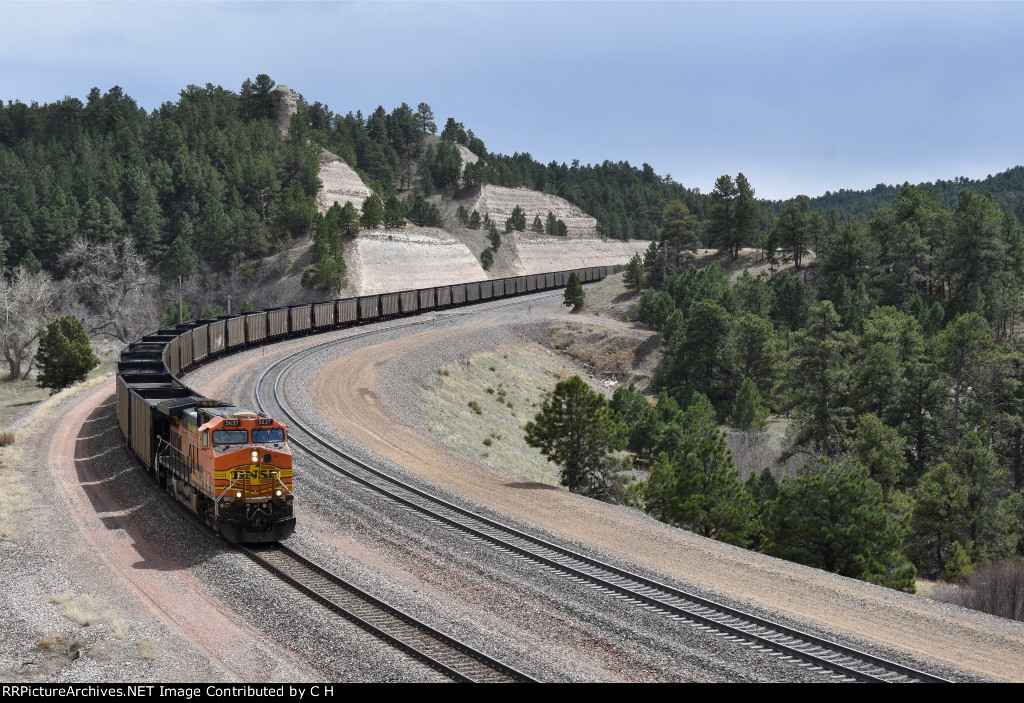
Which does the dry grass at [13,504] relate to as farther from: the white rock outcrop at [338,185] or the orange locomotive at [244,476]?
the white rock outcrop at [338,185]

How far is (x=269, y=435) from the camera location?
71.0 feet

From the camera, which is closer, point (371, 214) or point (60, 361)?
point (60, 361)

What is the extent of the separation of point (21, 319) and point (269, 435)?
67.0 meters

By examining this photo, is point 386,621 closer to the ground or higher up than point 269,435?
closer to the ground

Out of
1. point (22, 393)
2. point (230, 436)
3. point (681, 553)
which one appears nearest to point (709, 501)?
point (681, 553)

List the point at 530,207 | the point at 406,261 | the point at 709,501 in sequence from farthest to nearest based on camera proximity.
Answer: the point at 530,207, the point at 406,261, the point at 709,501

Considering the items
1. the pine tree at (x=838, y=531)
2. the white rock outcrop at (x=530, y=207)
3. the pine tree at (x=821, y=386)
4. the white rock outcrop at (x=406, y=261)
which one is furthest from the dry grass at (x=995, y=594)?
the white rock outcrop at (x=530, y=207)

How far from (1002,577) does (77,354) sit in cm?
5366

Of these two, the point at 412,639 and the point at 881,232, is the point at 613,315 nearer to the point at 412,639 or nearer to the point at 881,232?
the point at 881,232

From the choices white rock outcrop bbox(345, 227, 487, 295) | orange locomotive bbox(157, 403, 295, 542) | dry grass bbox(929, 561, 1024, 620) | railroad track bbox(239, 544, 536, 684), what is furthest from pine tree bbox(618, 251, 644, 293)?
railroad track bbox(239, 544, 536, 684)

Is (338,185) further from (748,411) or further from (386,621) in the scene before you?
(386,621)

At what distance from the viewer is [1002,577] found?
26.5 m

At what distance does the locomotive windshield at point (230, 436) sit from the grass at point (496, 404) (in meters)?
12.7

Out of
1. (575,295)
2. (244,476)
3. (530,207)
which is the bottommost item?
(244,476)
